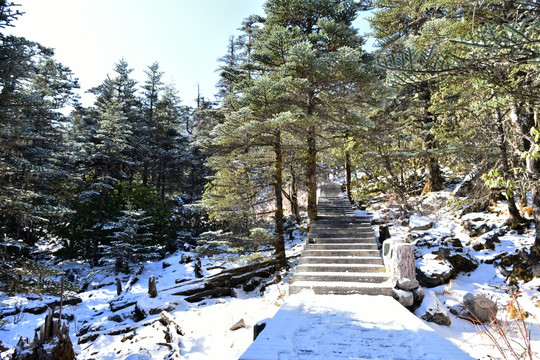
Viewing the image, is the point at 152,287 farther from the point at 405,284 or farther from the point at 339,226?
the point at 405,284

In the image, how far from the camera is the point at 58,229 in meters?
16.2

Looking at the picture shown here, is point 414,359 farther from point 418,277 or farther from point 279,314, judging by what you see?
point 418,277

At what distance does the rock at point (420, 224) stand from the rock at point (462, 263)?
2058 millimetres

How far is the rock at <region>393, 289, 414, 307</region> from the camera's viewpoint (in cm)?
509

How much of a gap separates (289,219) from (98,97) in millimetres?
20167

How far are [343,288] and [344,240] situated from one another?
7.51 feet

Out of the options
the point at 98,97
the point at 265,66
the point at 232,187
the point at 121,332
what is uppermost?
the point at 98,97

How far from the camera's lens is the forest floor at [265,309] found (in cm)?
500

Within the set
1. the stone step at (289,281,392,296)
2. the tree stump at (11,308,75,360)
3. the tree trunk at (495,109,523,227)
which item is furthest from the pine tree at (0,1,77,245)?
the tree trunk at (495,109,523,227)

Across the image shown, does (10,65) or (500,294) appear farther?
(10,65)

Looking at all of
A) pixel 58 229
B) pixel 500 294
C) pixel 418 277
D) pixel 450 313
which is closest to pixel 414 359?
pixel 450 313

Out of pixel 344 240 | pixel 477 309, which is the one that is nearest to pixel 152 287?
pixel 344 240

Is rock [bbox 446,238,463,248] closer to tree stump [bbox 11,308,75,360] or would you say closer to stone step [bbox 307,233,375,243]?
stone step [bbox 307,233,375,243]

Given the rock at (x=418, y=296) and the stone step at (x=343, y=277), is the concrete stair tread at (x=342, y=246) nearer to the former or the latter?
the stone step at (x=343, y=277)
